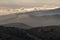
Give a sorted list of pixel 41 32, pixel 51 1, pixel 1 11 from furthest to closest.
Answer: pixel 51 1
pixel 1 11
pixel 41 32

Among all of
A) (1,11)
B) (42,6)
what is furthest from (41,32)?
(42,6)

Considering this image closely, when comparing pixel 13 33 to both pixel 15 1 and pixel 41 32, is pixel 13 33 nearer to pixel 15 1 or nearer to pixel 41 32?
pixel 41 32

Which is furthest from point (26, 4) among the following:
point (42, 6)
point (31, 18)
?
point (31, 18)

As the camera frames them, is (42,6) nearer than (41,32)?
No

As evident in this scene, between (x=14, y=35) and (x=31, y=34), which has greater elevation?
(x=14, y=35)

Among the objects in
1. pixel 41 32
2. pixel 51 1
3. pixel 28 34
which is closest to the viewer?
pixel 28 34

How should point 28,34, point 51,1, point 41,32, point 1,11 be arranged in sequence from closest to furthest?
1. point 28,34
2. point 41,32
3. point 1,11
4. point 51,1

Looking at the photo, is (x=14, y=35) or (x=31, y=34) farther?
(x=31, y=34)

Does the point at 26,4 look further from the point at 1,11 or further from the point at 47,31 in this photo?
the point at 47,31

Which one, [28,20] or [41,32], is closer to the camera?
[41,32]
